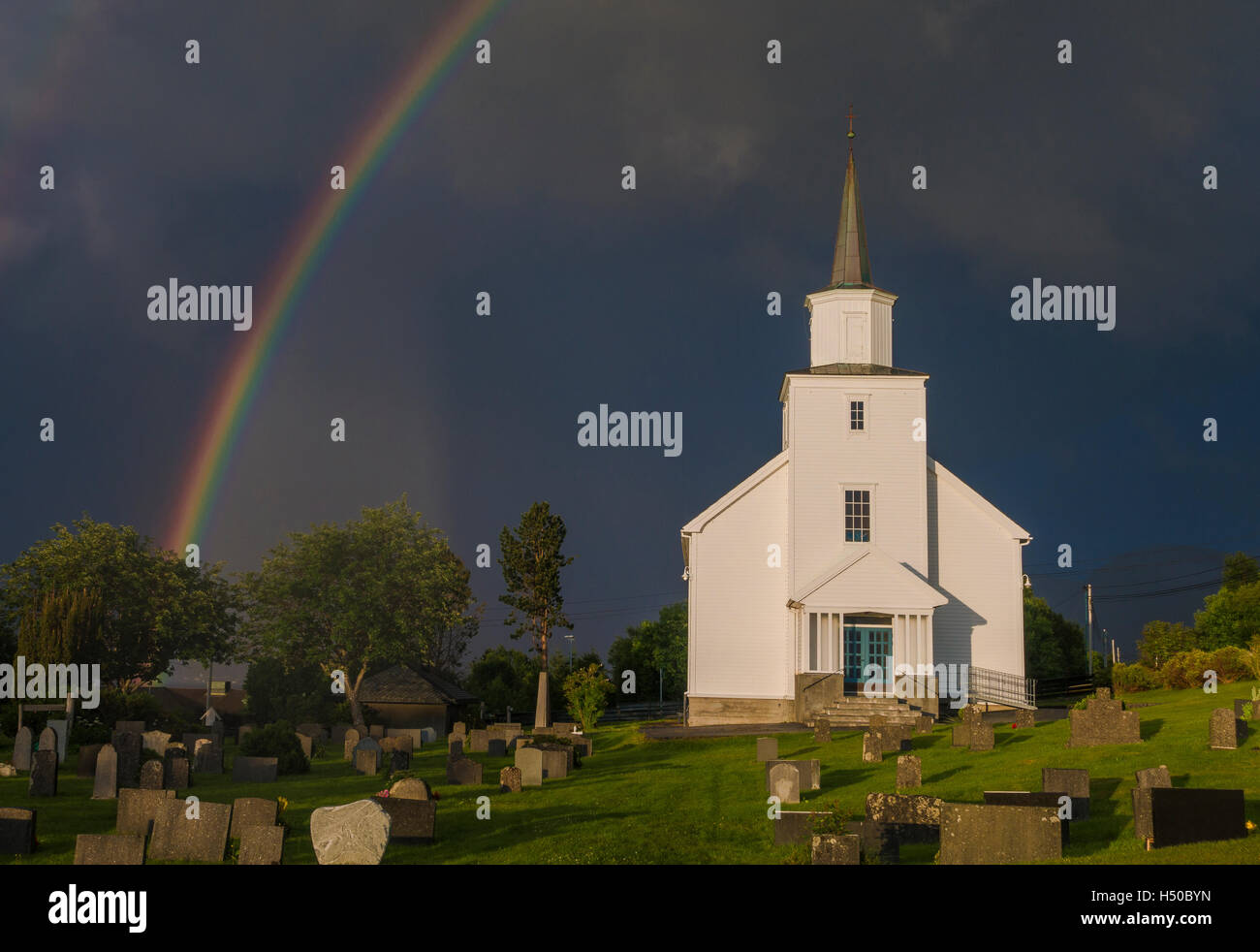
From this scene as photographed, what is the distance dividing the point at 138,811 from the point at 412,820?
375 cm

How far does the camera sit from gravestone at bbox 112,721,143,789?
76.1ft

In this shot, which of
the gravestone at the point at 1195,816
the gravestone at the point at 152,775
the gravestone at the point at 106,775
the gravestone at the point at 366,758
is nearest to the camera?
the gravestone at the point at 1195,816

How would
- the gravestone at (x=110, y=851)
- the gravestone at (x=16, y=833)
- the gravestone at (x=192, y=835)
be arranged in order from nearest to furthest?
the gravestone at (x=110, y=851)
the gravestone at (x=192, y=835)
the gravestone at (x=16, y=833)


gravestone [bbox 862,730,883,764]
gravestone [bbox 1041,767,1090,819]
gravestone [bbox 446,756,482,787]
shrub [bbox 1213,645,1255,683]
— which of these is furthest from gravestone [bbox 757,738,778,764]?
shrub [bbox 1213,645,1255,683]

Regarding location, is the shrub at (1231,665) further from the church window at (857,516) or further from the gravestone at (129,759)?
the gravestone at (129,759)

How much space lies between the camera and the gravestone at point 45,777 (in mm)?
A: 21828

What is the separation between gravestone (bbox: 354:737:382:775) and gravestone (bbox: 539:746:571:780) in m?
5.16

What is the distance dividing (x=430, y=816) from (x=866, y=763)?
10.3 m

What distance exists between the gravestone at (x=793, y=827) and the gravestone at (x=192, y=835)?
268 inches

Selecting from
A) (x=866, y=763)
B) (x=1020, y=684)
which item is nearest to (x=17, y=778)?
(x=866, y=763)

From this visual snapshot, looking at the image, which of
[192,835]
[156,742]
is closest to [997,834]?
[192,835]

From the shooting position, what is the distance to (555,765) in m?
24.7

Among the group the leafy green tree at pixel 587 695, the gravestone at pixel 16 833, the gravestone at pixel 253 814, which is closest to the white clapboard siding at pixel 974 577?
the leafy green tree at pixel 587 695
